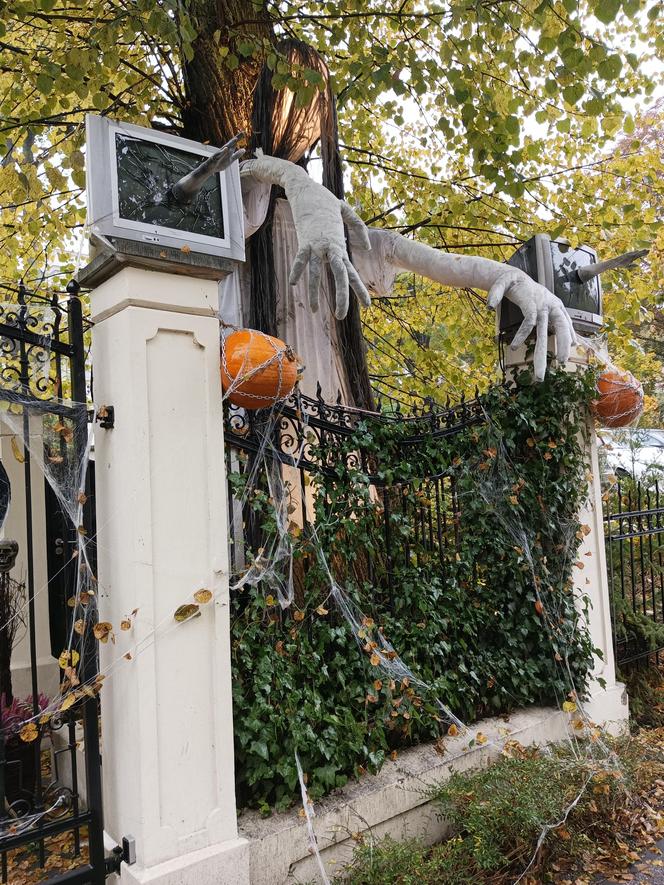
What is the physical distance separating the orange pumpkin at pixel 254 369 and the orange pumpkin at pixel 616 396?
2.85 metres

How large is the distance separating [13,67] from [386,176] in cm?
417

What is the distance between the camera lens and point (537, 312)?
4.57 meters

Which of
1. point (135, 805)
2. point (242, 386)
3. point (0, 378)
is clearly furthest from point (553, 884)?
point (0, 378)

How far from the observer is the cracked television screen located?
2.80 meters

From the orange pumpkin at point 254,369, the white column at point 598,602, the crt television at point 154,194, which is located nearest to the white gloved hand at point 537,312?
the white column at point 598,602

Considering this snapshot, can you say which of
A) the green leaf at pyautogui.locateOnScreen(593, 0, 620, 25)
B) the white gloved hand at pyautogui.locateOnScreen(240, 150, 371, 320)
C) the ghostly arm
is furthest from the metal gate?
the green leaf at pyautogui.locateOnScreen(593, 0, 620, 25)

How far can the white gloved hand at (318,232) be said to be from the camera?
362cm

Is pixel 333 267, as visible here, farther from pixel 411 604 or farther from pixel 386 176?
pixel 386 176

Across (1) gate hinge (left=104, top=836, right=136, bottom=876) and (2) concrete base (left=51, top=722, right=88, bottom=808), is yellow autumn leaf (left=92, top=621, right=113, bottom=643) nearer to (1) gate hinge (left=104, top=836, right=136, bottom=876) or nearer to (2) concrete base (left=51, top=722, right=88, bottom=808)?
(1) gate hinge (left=104, top=836, right=136, bottom=876)

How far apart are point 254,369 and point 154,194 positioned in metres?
0.87

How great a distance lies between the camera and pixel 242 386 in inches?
118

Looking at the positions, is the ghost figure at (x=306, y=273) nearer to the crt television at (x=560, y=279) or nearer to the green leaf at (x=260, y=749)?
the crt television at (x=560, y=279)

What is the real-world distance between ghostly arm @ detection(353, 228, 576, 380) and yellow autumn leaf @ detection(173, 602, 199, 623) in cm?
293

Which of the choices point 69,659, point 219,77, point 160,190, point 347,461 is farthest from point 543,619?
point 219,77
